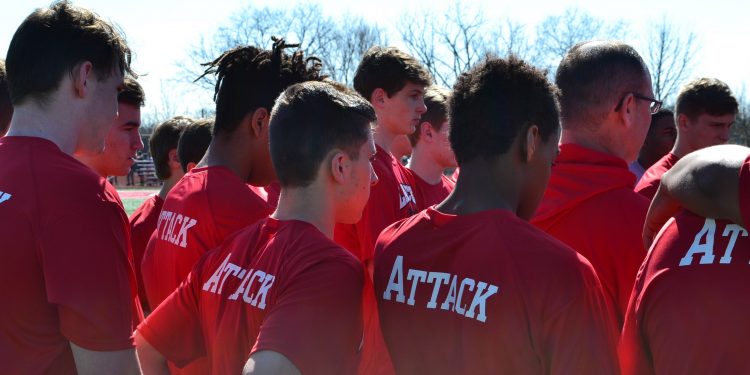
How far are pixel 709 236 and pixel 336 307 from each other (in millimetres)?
1127

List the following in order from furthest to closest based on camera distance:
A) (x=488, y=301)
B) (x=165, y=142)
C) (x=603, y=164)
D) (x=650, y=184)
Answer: (x=165, y=142)
(x=650, y=184)
(x=603, y=164)
(x=488, y=301)

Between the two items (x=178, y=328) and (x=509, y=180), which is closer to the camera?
(x=509, y=180)

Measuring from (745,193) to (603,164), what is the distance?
3.03ft

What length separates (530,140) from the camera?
234 cm

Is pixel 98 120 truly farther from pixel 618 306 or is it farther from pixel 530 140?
pixel 618 306

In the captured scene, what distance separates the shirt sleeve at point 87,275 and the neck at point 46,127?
31cm

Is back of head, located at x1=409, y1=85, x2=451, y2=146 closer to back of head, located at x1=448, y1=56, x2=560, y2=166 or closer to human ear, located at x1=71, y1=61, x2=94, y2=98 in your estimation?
back of head, located at x1=448, y1=56, x2=560, y2=166

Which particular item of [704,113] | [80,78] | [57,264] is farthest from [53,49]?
[704,113]

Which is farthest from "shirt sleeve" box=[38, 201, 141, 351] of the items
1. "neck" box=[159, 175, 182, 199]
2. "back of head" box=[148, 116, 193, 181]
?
"back of head" box=[148, 116, 193, 181]

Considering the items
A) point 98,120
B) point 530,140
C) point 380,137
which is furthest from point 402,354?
point 380,137

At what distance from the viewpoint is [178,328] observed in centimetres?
254

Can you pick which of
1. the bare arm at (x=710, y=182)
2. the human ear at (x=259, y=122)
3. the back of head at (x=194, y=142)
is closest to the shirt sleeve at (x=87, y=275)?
the human ear at (x=259, y=122)

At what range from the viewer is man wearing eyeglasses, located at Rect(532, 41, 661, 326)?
9.39ft

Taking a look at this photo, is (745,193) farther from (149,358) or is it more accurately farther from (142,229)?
(142,229)
